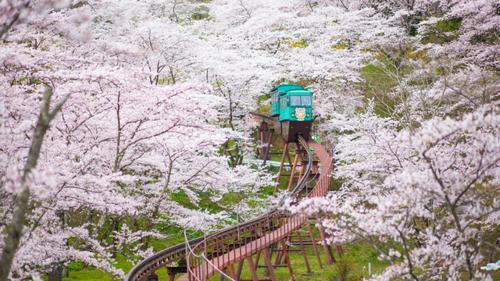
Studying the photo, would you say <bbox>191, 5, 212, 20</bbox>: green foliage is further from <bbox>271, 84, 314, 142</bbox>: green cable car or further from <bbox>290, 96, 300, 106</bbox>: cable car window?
<bbox>290, 96, 300, 106</bbox>: cable car window

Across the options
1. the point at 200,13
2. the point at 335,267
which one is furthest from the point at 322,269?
the point at 200,13

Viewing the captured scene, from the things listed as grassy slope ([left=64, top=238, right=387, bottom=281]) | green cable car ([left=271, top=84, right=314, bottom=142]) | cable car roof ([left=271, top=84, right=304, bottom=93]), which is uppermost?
cable car roof ([left=271, top=84, right=304, bottom=93])

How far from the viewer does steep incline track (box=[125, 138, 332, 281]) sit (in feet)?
40.2

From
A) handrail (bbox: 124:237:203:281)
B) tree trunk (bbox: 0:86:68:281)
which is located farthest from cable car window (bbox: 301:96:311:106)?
tree trunk (bbox: 0:86:68:281)

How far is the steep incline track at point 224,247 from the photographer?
12.2 m

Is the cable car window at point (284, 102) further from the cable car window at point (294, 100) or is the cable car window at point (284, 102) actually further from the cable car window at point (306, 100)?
the cable car window at point (306, 100)

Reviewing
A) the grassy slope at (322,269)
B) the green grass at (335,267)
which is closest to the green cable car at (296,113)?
the grassy slope at (322,269)

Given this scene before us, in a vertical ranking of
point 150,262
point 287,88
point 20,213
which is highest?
point 287,88

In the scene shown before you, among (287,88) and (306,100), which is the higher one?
(287,88)

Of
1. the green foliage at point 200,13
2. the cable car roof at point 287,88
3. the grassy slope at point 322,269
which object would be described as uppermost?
the green foliage at point 200,13

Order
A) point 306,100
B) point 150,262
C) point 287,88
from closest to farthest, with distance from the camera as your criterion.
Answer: point 150,262 → point 306,100 → point 287,88

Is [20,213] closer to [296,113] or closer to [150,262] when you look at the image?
[150,262]

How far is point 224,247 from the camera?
16.1 meters

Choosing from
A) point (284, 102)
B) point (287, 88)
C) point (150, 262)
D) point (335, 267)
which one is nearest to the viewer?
point (150, 262)
